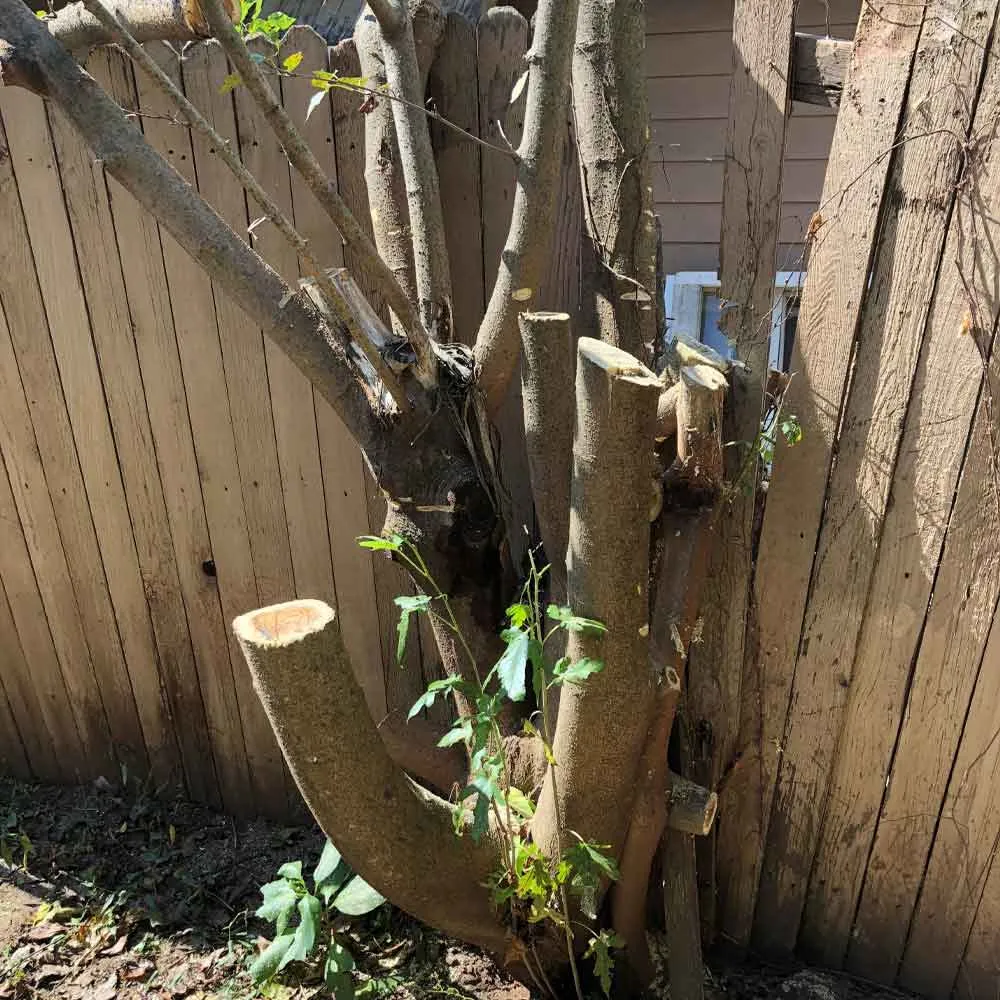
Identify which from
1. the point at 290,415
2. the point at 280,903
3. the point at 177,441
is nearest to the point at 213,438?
the point at 177,441

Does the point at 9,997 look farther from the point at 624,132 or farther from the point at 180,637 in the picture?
the point at 624,132

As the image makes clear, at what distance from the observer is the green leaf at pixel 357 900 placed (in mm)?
1889

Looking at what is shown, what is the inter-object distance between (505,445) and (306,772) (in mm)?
984

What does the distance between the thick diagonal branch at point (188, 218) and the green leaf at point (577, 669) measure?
24.4 inches

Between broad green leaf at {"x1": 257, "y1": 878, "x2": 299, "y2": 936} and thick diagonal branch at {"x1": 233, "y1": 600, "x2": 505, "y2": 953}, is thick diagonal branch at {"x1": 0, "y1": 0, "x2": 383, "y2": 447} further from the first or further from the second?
broad green leaf at {"x1": 257, "y1": 878, "x2": 299, "y2": 936}

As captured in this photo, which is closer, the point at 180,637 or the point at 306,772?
the point at 306,772

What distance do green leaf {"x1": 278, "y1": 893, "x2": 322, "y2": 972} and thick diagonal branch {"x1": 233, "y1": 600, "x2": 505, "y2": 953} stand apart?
0.78ft

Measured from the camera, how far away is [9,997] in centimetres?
216

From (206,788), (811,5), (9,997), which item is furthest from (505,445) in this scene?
(811,5)

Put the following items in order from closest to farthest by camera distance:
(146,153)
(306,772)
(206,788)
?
(306,772), (146,153), (206,788)

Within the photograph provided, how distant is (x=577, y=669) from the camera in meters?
1.43

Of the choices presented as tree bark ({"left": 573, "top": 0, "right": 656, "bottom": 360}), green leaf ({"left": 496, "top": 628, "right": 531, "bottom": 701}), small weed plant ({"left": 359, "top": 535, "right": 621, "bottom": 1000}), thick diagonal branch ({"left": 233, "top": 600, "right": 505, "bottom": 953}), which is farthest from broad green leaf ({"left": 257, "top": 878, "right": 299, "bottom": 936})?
tree bark ({"left": 573, "top": 0, "right": 656, "bottom": 360})

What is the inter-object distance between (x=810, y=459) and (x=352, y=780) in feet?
3.74

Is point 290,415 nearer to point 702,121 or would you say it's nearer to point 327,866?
point 327,866
